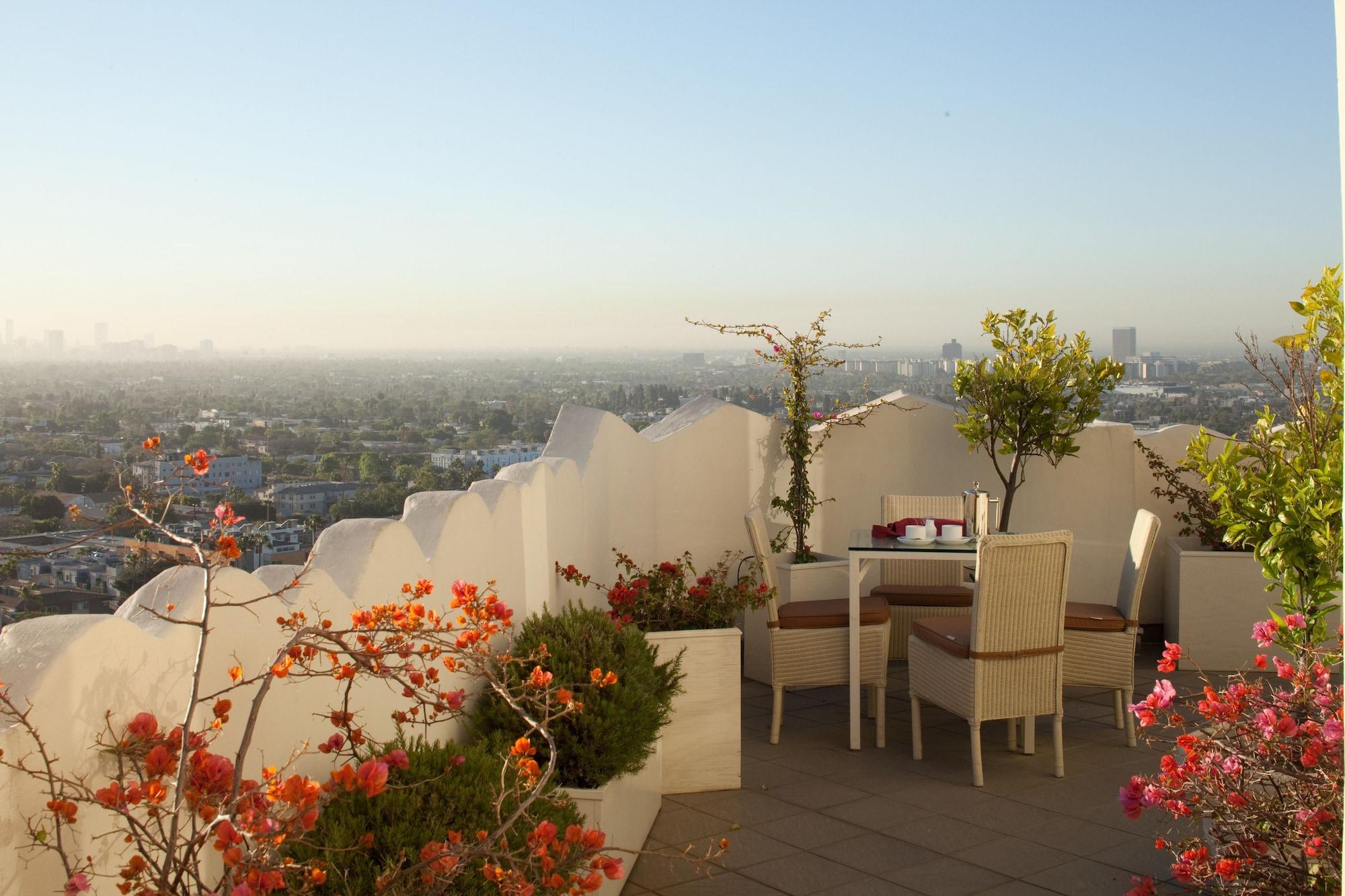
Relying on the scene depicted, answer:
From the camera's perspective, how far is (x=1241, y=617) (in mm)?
6629

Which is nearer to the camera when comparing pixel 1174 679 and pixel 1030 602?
pixel 1030 602

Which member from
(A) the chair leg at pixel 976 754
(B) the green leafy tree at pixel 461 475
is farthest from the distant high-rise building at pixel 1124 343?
(B) the green leafy tree at pixel 461 475

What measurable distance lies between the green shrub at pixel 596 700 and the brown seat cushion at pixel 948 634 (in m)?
1.24

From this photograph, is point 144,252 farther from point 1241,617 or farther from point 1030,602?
point 1241,617

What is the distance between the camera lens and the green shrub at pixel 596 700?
142 inches

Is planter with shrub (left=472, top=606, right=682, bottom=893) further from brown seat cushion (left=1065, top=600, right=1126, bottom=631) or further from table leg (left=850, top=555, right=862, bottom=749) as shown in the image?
brown seat cushion (left=1065, top=600, right=1126, bottom=631)

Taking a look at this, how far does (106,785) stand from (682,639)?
3.03 m

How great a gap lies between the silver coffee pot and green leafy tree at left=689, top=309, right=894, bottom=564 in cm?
104

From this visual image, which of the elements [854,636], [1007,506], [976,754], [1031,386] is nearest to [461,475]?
[854,636]

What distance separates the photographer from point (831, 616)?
17.4ft

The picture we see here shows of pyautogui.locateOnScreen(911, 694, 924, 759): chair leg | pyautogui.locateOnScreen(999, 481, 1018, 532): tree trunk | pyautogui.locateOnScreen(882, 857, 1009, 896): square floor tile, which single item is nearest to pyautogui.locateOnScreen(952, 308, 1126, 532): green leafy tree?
pyautogui.locateOnScreen(999, 481, 1018, 532): tree trunk

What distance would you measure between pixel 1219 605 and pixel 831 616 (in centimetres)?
285

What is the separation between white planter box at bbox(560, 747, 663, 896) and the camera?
3525mm


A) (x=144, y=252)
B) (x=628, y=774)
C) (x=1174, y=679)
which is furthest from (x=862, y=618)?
(x=144, y=252)
